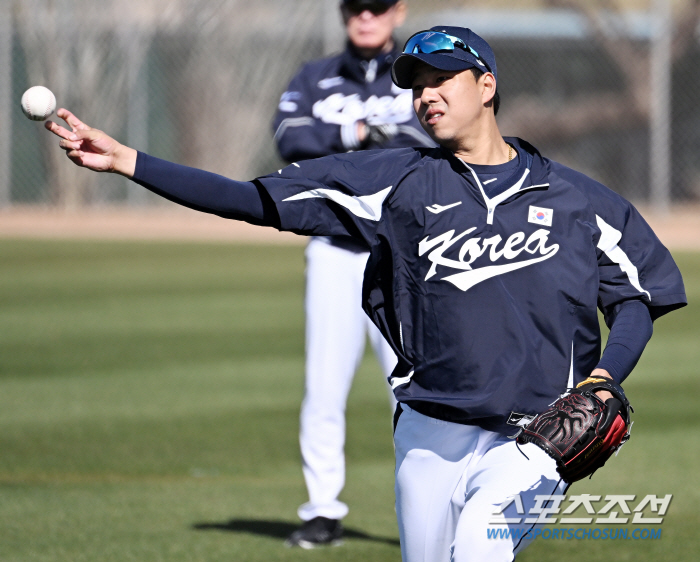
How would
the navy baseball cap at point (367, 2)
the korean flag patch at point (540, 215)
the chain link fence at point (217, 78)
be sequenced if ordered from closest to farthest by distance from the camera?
the korean flag patch at point (540, 215)
the navy baseball cap at point (367, 2)
the chain link fence at point (217, 78)

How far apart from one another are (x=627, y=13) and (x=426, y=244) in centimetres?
2056

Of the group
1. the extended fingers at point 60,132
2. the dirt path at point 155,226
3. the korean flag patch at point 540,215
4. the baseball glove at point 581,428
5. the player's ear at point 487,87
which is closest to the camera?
the baseball glove at point 581,428

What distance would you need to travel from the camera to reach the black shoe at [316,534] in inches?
207

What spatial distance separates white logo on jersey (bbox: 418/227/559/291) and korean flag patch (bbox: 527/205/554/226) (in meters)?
0.03

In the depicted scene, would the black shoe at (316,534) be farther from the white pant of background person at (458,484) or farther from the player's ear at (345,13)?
the player's ear at (345,13)

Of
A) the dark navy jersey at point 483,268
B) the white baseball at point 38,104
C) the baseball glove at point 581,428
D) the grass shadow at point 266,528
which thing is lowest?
the grass shadow at point 266,528

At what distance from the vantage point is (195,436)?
742 centimetres

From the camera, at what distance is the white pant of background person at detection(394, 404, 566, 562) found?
318cm

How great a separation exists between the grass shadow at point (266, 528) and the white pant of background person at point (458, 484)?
1.97 metres

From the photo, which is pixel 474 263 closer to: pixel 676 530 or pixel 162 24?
pixel 676 530

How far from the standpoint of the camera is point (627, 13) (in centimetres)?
2266

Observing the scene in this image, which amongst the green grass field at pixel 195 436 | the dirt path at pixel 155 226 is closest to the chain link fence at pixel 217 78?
the dirt path at pixel 155 226

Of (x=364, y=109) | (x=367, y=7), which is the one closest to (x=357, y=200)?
(x=364, y=109)

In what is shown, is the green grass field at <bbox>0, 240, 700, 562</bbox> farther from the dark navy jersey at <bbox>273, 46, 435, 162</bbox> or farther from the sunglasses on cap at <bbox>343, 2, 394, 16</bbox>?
the sunglasses on cap at <bbox>343, 2, 394, 16</bbox>
